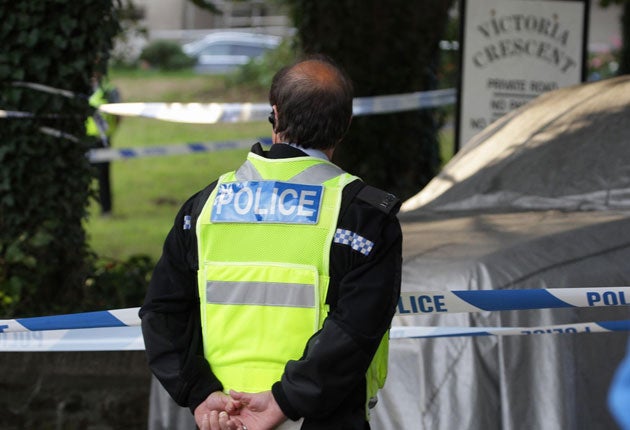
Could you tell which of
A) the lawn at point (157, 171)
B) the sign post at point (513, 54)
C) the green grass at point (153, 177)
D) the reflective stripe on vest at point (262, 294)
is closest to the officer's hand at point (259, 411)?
the reflective stripe on vest at point (262, 294)

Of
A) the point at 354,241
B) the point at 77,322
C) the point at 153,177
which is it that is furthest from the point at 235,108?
the point at 153,177

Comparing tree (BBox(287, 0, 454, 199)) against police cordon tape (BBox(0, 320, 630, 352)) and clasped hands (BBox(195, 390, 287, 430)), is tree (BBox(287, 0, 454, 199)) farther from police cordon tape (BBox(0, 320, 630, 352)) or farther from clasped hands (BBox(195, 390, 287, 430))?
clasped hands (BBox(195, 390, 287, 430))

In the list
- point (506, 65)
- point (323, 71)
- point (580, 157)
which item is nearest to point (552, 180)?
point (580, 157)

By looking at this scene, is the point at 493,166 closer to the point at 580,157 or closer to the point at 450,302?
the point at 580,157

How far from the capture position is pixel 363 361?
2.83m

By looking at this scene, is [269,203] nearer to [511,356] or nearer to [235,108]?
[511,356]

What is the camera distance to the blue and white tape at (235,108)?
23.8ft

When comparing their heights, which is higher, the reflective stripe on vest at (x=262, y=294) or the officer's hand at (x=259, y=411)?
the reflective stripe on vest at (x=262, y=294)

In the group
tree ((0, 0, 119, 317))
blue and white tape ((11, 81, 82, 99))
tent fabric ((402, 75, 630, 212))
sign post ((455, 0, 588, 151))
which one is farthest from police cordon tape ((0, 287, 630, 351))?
sign post ((455, 0, 588, 151))

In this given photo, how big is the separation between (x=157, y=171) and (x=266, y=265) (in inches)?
561

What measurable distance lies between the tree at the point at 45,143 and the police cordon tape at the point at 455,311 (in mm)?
1657

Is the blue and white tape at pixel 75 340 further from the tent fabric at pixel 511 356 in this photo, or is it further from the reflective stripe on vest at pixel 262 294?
the reflective stripe on vest at pixel 262 294

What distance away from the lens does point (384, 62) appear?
9992mm

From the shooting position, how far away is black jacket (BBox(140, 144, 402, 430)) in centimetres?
279
